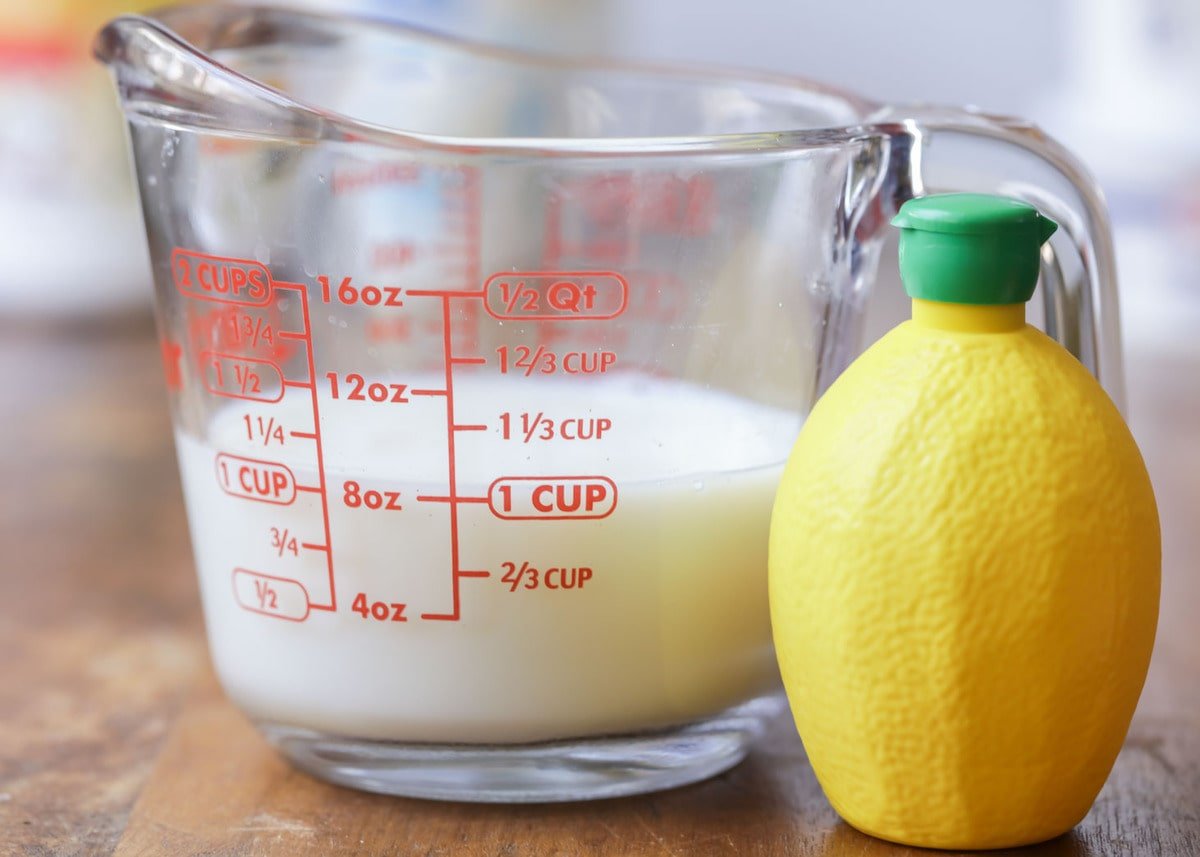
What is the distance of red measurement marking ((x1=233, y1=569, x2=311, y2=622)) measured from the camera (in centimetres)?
55

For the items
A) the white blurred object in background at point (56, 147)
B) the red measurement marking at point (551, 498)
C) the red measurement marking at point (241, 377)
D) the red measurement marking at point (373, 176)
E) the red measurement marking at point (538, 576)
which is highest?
the red measurement marking at point (373, 176)

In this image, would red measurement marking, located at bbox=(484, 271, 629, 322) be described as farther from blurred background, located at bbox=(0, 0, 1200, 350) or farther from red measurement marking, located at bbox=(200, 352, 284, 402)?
blurred background, located at bbox=(0, 0, 1200, 350)

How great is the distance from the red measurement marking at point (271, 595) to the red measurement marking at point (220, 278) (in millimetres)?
108

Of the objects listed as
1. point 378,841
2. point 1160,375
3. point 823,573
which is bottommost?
point 1160,375

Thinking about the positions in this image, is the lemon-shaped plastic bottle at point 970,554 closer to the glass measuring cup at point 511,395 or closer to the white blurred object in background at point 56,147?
the glass measuring cup at point 511,395

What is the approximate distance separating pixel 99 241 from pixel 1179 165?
3.93 feet

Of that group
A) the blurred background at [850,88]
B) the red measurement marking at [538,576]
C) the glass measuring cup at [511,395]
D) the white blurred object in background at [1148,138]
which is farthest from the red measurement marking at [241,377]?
the white blurred object in background at [1148,138]

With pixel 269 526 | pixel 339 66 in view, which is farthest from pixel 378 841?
pixel 339 66

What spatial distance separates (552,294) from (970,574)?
174 mm

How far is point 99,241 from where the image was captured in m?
1.52

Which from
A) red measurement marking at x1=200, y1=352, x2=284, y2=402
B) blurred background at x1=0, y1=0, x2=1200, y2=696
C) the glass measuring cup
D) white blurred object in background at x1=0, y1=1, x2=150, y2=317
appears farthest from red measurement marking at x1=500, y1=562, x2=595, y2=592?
white blurred object in background at x1=0, y1=1, x2=150, y2=317

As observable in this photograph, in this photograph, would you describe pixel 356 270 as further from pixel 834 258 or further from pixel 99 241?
pixel 99 241

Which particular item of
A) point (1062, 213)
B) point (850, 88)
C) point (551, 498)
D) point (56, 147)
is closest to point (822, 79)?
point (850, 88)

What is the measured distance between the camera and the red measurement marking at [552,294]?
1.68 feet
